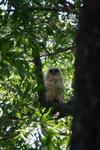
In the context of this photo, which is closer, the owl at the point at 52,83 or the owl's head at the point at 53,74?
the owl at the point at 52,83

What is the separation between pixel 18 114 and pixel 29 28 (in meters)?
1.08

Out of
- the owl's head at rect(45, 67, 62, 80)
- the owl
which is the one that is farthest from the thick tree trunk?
the owl's head at rect(45, 67, 62, 80)

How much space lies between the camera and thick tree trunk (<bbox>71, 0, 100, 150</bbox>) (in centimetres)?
82

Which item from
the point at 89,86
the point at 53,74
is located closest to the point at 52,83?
the point at 53,74

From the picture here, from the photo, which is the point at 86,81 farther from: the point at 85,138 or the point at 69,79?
the point at 69,79

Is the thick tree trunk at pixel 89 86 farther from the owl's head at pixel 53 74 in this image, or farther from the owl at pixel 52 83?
the owl's head at pixel 53 74

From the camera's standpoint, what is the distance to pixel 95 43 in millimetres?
855

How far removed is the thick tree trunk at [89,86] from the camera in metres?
0.82

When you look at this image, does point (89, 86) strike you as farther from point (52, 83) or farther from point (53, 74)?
point (53, 74)

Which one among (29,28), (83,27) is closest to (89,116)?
(83,27)

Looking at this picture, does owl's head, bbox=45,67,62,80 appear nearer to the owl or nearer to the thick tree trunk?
the owl

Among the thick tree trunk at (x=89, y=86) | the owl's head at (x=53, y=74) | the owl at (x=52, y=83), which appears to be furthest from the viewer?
the owl's head at (x=53, y=74)

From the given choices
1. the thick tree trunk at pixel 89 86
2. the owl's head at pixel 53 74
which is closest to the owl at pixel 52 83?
the owl's head at pixel 53 74

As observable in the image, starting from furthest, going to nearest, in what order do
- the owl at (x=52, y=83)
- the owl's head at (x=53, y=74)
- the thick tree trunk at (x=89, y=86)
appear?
1. the owl's head at (x=53, y=74)
2. the owl at (x=52, y=83)
3. the thick tree trunk at (x=89, y=86)
